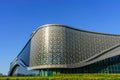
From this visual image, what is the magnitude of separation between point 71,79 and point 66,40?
4182 cm

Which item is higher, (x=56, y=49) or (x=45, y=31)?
(x=45, y=31)

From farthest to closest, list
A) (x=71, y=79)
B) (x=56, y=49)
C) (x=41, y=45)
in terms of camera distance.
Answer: (x=41, y=45), (x=56, y=49), (x=71, y=79)

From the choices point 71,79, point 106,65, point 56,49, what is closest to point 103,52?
point 106,65

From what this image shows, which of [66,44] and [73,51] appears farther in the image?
[73,51]

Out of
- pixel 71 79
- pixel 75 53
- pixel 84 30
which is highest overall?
pixel 84 30

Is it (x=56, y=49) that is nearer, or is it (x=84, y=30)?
(x=56, y=49)

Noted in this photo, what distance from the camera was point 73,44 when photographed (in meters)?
71.7

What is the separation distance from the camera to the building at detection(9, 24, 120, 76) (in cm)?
6912

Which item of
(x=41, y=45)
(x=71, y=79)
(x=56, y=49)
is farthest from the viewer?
(x=41, y=45)

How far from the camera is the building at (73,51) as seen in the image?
6912 centimetres

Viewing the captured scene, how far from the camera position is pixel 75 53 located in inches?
2803

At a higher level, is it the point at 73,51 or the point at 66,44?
the point at 66,44

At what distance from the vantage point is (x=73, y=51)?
7081cm

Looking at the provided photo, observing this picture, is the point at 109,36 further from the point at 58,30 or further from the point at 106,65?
the point at 58,30
